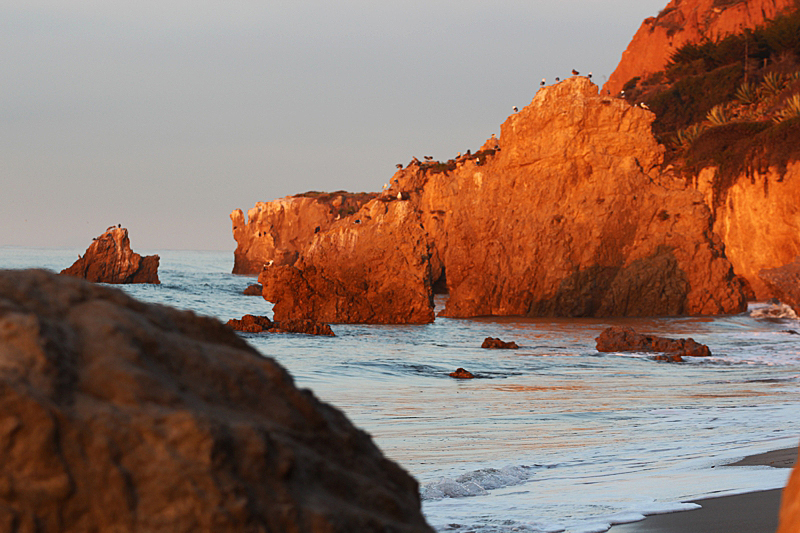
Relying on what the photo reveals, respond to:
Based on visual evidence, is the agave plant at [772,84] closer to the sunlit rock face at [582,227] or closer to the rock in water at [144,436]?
the sunlit rock face at [582,227]

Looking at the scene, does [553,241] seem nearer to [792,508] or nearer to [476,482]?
[476,482]

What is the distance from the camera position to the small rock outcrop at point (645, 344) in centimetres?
1487

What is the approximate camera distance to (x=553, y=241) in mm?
24969

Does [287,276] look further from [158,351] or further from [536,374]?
[158,351]

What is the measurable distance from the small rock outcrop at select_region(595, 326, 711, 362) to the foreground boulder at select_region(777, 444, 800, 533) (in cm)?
1310

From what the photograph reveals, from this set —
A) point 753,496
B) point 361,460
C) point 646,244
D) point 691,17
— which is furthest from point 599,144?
point 691,17

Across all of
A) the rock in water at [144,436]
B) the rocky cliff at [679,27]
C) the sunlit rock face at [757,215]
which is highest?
the rocky cliff at [679,27]

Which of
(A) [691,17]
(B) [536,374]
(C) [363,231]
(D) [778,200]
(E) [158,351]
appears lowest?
(B) [536,374]

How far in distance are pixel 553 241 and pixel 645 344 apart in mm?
9763

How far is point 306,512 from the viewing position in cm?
173

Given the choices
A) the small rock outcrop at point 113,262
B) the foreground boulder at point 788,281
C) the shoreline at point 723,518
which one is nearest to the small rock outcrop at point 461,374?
the shoreline at point 723,518

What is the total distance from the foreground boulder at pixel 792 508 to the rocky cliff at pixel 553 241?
20.5 m

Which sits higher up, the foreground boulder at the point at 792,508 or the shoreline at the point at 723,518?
the foreground boulder at the point at 792,508

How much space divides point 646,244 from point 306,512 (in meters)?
24.3
